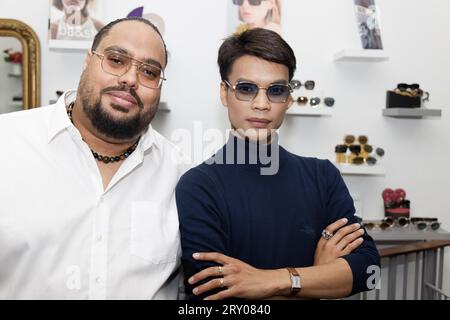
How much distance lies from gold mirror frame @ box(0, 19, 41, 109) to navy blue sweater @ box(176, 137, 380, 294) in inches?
69.8

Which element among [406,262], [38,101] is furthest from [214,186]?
[406,262]

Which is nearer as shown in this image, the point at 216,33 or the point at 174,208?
the point at 174,208

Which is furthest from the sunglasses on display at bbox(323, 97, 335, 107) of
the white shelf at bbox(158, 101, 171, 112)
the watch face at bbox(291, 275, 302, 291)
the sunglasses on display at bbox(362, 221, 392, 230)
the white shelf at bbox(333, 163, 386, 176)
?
the watch face at bbox(291, 275, 302, 291)

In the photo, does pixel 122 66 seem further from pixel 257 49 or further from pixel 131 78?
pixel 257 49

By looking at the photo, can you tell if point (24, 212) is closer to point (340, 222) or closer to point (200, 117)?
point (340, 222)

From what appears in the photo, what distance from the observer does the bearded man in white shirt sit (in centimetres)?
144

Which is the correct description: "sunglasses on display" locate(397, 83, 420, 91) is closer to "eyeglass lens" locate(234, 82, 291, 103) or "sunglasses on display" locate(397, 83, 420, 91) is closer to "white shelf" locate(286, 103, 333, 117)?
"white shelf" locate(286, 103, 333, 117)

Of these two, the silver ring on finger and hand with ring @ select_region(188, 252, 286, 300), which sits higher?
the silver ring on finger

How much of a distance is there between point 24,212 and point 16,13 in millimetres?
2067

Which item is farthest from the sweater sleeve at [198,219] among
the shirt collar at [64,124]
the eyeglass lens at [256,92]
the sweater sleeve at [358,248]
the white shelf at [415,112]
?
the white shelf at [415,112]

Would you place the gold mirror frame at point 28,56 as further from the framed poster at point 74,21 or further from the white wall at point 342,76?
the framed poster at point 74,21

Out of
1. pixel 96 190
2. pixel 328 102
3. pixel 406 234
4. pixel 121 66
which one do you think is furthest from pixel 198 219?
pixel 406 234

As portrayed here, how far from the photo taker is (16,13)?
3051mm

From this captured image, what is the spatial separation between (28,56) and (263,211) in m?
2.09
